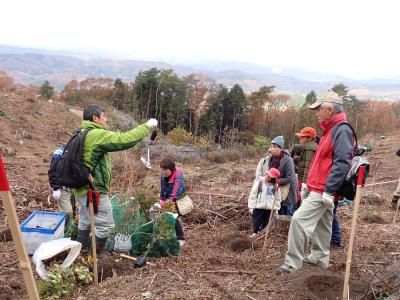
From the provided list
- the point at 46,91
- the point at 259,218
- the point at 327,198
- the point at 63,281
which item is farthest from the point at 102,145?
the point at 46,91

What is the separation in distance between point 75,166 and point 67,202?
202 cm

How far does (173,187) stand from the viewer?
18.2 ft

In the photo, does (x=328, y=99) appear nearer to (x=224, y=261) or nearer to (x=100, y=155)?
(x=224, y=261)

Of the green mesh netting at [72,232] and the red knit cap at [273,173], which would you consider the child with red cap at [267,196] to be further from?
the green mesh netting at [72,232]

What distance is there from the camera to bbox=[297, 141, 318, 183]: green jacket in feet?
19.7

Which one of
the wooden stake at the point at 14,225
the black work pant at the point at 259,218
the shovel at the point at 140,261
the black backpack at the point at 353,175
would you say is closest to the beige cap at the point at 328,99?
the black backpack at the point at 353,175

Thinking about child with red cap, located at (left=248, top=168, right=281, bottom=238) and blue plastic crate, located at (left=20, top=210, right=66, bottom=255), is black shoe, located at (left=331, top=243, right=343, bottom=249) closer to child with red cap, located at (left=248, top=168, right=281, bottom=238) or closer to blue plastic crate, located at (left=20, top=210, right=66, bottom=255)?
child with red cap, located at (left=248, top=168, right=281, bottom=238)

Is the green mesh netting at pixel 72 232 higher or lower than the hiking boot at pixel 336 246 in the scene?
higher

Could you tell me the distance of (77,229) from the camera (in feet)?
16.7

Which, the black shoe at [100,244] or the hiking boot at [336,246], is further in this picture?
the hiking boot at [336,246]

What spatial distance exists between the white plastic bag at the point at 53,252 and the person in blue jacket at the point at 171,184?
4.52 ft

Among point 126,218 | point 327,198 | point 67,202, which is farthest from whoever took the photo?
point 67,202

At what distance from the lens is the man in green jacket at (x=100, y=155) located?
4215mm

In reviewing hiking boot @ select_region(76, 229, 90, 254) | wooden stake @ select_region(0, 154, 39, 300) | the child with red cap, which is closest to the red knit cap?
the child with red cap
